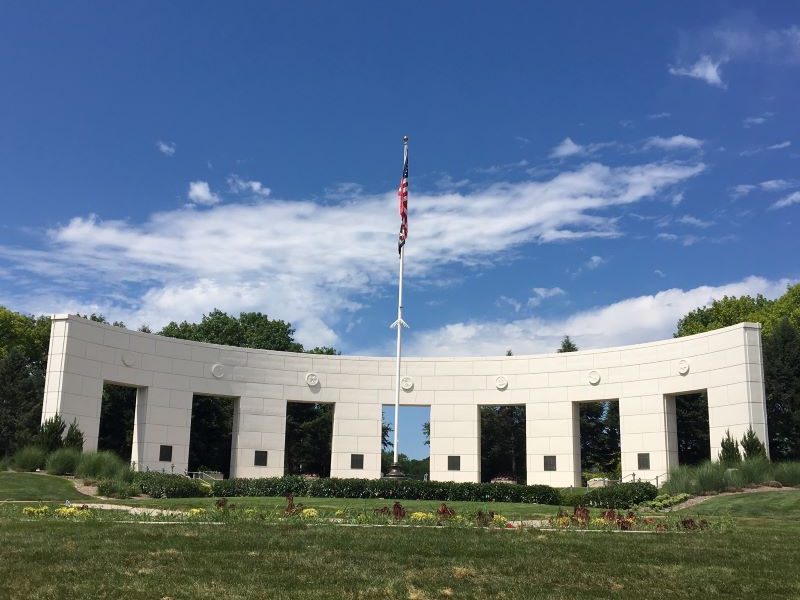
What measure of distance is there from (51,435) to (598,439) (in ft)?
123

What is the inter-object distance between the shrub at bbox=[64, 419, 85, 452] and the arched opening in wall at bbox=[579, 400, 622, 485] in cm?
3434

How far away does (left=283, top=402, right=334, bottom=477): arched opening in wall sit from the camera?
53688mm

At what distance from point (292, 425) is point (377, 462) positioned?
16009 millimetres

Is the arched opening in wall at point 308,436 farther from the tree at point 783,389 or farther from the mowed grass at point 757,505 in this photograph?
the mowed grass at point 757,505

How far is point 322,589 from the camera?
10430mm

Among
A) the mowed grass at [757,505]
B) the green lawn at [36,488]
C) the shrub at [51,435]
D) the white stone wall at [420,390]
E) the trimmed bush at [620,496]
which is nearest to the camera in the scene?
the mowed grass at [757,505]

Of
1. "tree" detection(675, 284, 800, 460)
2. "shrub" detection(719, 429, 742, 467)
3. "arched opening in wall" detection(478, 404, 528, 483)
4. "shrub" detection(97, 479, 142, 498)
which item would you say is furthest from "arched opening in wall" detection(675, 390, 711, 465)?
"shrub" detection(97, 479, 142, 498)

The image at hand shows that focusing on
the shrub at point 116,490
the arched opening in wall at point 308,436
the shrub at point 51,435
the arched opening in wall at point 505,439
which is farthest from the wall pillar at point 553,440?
the shrub at point 51,435

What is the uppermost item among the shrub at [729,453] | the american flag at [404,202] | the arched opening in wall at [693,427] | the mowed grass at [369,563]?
the american flag at [404,202]

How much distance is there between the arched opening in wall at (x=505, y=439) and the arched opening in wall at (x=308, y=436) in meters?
11.2

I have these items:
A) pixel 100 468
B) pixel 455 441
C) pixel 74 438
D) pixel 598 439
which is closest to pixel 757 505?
pixel 455 441

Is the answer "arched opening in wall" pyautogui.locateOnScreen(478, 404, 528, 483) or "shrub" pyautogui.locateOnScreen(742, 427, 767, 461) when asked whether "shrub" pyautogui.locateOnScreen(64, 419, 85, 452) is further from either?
"arched opening in wall" pyautogui.locateOnScreen(478, 404, 528, 483)

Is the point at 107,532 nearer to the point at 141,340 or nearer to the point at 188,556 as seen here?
the point at 188,556

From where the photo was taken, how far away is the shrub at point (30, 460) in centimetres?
3017
